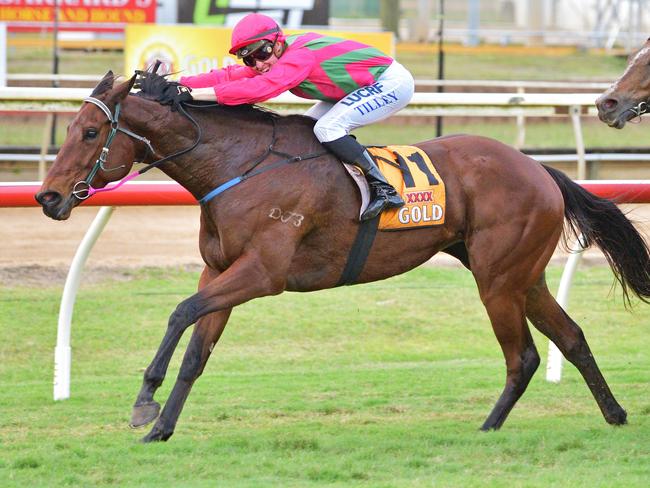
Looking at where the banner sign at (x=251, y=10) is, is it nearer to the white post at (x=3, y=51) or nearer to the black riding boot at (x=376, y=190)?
the white post at (x=3, y=51)

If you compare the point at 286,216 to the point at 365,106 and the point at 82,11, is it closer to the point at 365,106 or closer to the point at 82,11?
the point at 365,106

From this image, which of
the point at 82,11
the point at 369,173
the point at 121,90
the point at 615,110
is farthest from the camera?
the point at 82,11

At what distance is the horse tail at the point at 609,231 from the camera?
235 inches

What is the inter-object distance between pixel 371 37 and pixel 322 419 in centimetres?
983

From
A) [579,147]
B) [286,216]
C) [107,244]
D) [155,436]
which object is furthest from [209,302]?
[107,244]

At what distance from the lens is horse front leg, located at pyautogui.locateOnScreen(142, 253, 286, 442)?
16.7ft

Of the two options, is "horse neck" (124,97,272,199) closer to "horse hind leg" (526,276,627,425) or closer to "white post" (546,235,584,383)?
"horse hind leg" (526,276,627,425)

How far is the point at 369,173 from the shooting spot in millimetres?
5438

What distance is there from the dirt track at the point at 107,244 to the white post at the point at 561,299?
2277mm

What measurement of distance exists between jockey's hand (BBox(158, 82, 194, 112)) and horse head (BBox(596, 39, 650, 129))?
1866mm

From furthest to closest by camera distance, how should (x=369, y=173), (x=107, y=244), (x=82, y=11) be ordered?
1. (x=82, y=11)
2. (x=107, y=244)
3. (x=369, y=173)

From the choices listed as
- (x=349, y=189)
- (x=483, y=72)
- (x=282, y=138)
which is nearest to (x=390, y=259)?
(x=349, y=189)

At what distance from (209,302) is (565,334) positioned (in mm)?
1798

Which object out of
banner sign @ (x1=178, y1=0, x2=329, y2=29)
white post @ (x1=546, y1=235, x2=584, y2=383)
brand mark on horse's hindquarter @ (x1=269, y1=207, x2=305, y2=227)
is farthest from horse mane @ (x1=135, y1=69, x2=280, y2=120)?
banner sign @ (x1=178, y1=0, x2=329, y2=29)
